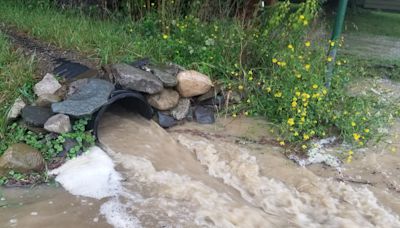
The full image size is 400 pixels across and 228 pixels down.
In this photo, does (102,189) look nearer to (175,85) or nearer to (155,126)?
(155,126)

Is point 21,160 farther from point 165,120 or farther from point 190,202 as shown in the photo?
point 165,120

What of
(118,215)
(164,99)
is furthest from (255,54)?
(118,215)

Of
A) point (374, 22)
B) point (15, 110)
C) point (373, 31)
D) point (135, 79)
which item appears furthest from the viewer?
point (374, 22)

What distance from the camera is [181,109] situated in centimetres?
481

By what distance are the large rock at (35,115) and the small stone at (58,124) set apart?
0.24ft

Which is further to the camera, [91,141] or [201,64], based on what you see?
[201,64]

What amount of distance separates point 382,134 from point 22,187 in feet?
11.5

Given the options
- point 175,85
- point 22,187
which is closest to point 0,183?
point 22,187

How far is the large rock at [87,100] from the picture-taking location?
12.5ft

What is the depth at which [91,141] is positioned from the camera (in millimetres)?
3830

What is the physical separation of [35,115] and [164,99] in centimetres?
139

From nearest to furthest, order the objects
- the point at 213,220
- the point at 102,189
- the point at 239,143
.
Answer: the point at 213,220 < the point at 102,189 < the point at 239,143

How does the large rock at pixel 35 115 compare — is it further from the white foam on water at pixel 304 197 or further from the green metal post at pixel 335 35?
the green metal post at pixel 335 35

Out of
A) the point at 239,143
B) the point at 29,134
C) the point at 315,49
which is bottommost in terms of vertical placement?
the point at 239,143
